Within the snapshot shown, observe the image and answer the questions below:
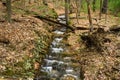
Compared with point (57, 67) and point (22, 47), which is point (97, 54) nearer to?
point (57, 67)

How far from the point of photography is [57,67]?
620 inches

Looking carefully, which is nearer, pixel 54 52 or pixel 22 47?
pixel 22 47

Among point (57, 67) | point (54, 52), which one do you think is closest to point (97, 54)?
point (57, 67)

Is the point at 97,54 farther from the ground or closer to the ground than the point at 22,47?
closer to the ground

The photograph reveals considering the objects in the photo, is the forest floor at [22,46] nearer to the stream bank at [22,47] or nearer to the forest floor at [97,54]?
the stream bank at [22,47]

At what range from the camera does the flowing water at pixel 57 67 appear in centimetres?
1452

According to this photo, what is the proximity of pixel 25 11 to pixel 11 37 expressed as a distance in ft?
32.1

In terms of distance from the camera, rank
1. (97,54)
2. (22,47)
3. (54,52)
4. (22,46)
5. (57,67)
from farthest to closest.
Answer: (54,52)
(97,54)
(22,46)
(22,47)
(57,67)

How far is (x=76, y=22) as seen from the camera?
25.7 m

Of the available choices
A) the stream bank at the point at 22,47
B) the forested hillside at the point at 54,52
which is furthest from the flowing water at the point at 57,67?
the stream bank at the point at 22,47

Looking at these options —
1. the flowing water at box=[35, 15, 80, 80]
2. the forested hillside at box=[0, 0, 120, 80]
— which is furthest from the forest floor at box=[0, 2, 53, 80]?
the flowing water at box=[35, 15, 80, 80]

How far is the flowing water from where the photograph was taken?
14.5 metres

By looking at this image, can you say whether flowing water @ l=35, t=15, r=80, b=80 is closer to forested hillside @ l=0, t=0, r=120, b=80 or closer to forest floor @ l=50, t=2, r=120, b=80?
forested hillside @ l=0, t=0, r=120, b=80

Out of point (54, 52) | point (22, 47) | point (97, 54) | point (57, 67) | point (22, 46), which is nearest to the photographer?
point (57, 67)
